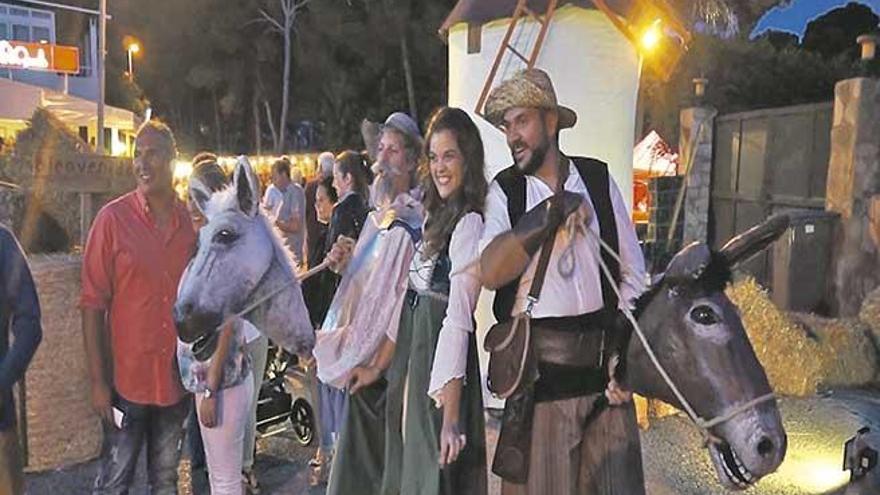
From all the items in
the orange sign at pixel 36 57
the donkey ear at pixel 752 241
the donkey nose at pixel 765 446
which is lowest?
the donkey nose at pixel 765 446

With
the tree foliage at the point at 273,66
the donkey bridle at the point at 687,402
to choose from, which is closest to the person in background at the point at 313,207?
the donkey bridle at the point at 687,402

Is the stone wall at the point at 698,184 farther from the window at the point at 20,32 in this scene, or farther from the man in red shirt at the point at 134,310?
the window at the point at 20,32

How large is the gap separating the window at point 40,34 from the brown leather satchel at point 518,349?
106ft

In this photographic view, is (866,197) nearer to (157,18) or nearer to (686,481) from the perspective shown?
(686,481)

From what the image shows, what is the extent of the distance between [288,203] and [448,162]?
5.25m

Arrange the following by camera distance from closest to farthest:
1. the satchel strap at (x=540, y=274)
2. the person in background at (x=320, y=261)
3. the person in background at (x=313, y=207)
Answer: the satchel strap at (x=540, y=274) < the person in background at (x=320, y=261) < the person in background at (x=313, y=207)

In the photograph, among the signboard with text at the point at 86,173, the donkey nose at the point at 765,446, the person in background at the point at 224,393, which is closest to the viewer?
the donkey nose at the point at 765,446

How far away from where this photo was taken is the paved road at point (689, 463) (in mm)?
4781

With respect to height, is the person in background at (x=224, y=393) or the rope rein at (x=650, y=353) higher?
the rope rein at (x=650, y=353)

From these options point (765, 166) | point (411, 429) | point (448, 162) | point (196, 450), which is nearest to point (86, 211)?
point (196, 450)

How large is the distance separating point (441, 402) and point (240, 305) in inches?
40.5

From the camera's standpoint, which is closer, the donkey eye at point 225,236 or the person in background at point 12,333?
the person in background at point 12,333

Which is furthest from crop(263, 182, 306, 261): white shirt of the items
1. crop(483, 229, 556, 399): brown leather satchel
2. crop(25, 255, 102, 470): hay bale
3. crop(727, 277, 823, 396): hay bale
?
crop(483, 229, 556, 399): brown leather satchel

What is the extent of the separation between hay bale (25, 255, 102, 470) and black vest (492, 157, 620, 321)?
11.2 ft
